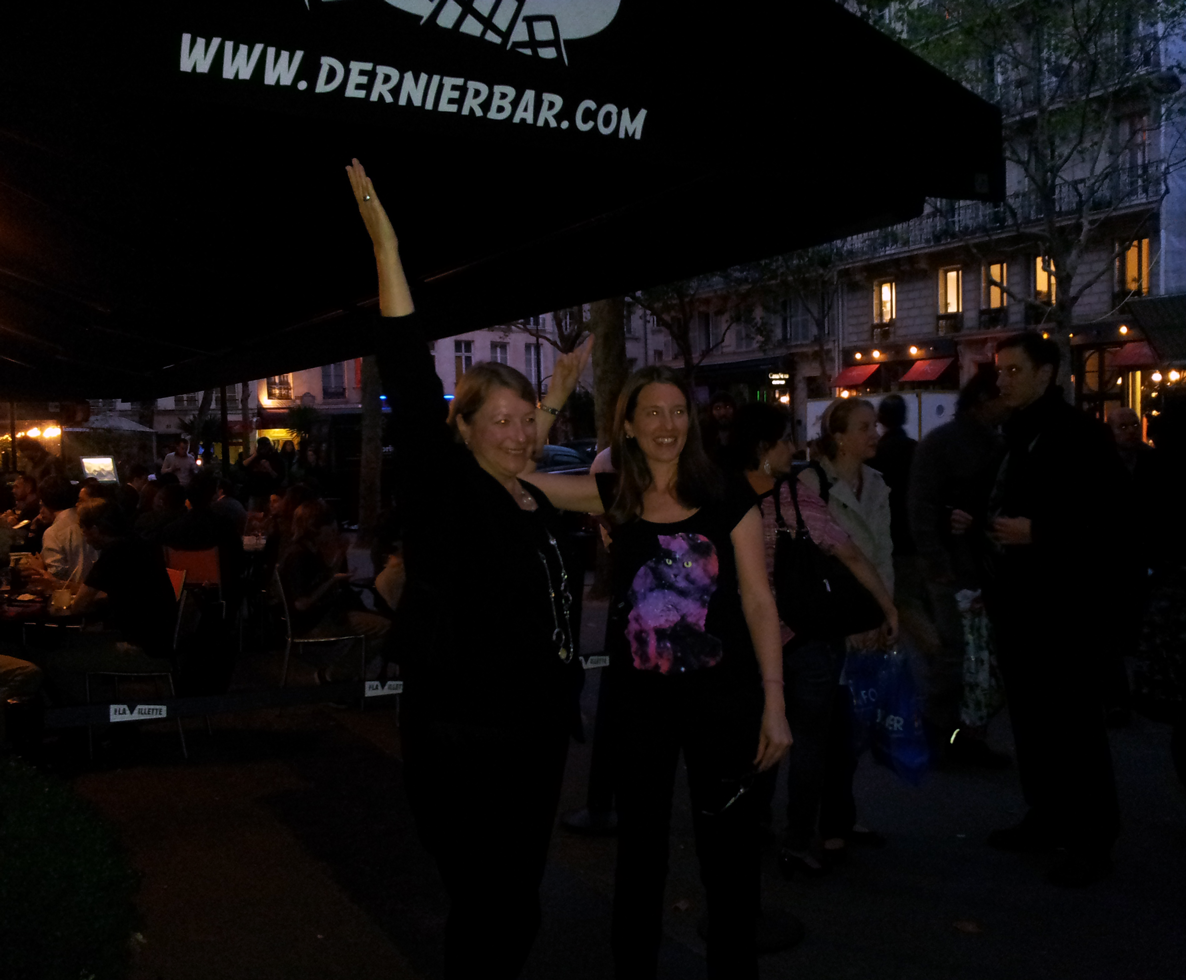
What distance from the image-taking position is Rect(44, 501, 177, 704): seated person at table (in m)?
6.48

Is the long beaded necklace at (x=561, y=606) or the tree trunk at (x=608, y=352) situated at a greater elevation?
the tree trunk at (x=608, y=352)

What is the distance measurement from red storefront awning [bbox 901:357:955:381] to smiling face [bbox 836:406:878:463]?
35.5 m

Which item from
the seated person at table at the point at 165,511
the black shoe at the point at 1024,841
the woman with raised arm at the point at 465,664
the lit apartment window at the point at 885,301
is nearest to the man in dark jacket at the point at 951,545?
the black shoe at the point at 1024,841

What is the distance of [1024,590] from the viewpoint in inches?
177

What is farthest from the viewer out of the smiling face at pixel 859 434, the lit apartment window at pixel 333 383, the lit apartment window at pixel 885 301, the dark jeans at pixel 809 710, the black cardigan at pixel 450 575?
the lit apartment window at pixel 333 383

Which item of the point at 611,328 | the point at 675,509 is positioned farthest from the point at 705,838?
the point at 611,328

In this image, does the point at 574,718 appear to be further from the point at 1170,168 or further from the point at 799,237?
the point at 1170,168

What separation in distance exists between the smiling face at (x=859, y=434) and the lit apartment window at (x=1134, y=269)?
2996 centimetres

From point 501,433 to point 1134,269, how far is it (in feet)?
112

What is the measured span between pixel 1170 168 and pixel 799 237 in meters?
29.0

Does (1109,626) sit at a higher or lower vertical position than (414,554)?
lower

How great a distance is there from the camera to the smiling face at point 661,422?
316 cm

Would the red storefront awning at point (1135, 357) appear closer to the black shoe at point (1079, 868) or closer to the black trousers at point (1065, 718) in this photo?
the black trousers at point (1065, 718)

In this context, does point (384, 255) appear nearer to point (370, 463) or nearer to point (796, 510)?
point (796, 510)
